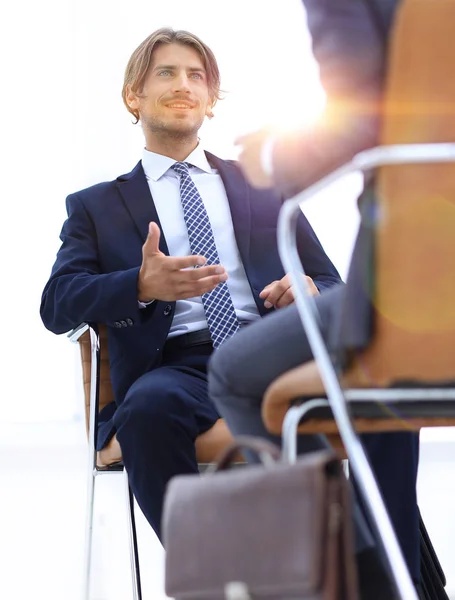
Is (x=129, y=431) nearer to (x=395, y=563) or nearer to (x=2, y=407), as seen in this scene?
(x=395, y=563)

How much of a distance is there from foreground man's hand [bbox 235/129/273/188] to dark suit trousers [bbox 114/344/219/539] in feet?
2.76

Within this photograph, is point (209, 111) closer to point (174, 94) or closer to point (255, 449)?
point (174, 94)

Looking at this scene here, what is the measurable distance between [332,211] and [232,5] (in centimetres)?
95

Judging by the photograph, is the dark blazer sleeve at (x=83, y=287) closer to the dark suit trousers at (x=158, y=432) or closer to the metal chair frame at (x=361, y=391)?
the dark suit trousers at (x=158, y=432)

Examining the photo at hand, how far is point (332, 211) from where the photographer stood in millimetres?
3621

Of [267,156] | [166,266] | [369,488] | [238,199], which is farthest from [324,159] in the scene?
[238,199]

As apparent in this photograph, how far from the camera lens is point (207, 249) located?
226 centimetres

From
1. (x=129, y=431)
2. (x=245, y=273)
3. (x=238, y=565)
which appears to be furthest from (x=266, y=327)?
(x=245, y=273)

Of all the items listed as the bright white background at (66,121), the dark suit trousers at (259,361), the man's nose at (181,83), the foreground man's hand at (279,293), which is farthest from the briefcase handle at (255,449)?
the bright white background at (66,121)

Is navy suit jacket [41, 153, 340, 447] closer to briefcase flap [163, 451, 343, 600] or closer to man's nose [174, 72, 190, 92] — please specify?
man's nose [174, 72, 190, 92]

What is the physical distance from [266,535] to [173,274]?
855 millimetres

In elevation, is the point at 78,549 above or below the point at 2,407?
below

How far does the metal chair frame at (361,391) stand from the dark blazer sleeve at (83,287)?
928mm

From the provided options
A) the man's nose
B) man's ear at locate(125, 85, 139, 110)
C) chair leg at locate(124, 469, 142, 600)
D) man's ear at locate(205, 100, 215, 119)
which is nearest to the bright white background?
man's ear at locate(205, 100, 215, 119)
